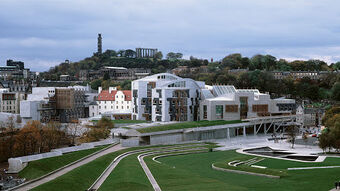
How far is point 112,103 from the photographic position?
102375 mm

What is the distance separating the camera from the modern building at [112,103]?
101000 millimetres

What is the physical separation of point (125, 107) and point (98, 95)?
8.19 m

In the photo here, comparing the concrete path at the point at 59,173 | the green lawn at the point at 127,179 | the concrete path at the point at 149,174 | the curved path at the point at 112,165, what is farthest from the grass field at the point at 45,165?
the concrete path at the point at 149,174

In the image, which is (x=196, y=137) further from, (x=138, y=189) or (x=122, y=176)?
(x=138, y=189)

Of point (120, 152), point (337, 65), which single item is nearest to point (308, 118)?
point (120, 152)

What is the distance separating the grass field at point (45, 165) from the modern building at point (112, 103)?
50177 mm

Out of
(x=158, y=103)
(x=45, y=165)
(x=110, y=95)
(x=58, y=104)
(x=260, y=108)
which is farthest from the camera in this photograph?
(x=110, y=95)

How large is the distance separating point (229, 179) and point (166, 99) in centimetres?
4574

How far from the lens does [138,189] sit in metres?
34.2

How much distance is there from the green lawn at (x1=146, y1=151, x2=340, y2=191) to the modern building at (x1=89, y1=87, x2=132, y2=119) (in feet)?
166

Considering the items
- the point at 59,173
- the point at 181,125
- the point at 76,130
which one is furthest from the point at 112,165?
the point at 181,125

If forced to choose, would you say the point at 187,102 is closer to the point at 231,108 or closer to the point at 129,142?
the point at 231,108

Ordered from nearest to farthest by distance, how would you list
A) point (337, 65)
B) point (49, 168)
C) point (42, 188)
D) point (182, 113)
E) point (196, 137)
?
point (42, 188) < point (49, 168) < point (196, 137) < point (182, 113) < point (337, 65)

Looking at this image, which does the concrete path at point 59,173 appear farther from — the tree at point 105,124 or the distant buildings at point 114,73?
the distant buildings at point 114,73
